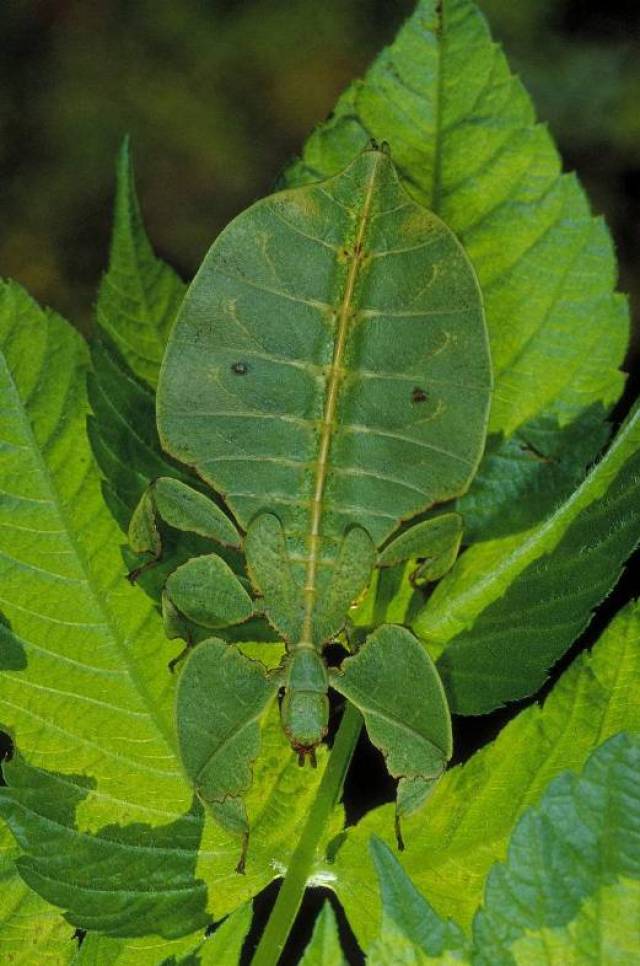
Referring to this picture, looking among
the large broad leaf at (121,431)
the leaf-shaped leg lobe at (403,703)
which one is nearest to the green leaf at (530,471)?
the leaf-shaped leg lobe at (403,703)

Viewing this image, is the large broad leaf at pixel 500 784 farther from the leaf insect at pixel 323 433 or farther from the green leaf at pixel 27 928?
the green leaf at pixel 27 928

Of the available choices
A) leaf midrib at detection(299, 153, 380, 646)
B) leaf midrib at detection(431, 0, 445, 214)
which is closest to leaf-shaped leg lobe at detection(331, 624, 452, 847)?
Answer: leaf midrib at detection(299, 153, 380, 646)

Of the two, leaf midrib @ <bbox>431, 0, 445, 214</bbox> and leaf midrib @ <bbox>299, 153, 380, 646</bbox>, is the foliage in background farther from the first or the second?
leaf midrib @ <bbox>299, 153, 380, 646</bbox>

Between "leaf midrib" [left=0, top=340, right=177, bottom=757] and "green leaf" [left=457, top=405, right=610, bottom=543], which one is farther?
"green leaf" [left=457, top=405, right=610, bottom=543]

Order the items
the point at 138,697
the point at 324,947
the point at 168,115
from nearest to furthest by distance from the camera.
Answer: the point at 324,947
the point at 138,697
the point at 168,115

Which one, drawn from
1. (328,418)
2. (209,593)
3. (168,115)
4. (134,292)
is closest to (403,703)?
(209,593)

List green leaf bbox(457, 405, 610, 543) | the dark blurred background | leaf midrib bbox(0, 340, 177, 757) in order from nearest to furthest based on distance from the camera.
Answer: leaf midrib bbox(0, 340, 177, 757), green leaf bbox(457, 405, 610, 543), the dark blurred background

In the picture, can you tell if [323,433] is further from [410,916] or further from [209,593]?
[410,916]
